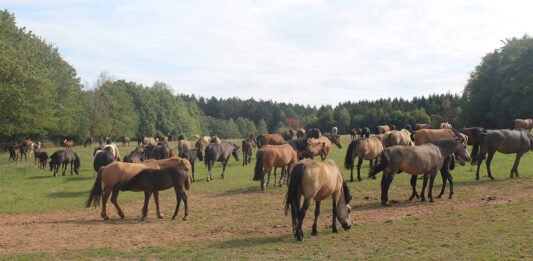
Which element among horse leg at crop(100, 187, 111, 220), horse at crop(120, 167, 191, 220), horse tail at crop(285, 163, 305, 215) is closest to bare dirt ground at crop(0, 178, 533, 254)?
horse leg at crop(100, 187, 111, 220)

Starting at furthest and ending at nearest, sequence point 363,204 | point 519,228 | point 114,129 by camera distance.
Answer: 1. point 114,129
2. point 363,204
3. point 519,228

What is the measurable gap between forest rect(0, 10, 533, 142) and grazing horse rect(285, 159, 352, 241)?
32.9 m

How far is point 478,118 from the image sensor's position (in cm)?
5709

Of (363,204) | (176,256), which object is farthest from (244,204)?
(176,256)

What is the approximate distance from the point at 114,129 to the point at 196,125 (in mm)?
42615

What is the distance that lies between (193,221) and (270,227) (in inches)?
97.6

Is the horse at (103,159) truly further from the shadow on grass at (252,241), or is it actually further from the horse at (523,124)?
the horse at (523,124)

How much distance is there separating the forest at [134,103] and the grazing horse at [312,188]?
3289 cm

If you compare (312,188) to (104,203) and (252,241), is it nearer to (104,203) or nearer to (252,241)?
(252,241)

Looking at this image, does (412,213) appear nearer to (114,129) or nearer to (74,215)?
(74,215)

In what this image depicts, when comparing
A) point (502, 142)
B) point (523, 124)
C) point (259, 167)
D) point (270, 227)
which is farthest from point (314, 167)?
point (523, 124)

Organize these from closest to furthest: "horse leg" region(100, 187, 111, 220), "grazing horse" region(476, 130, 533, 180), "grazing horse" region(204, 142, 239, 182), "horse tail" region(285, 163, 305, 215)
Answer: "horse tail" region(285, 163, 305, 215) → "horse leg" region(100, 187, 111, 220) → "grazing horse" region(476, 130, 533, 180) → "grazing horse" region(204, 142, 239, 182)

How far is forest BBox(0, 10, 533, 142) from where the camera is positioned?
126 ft

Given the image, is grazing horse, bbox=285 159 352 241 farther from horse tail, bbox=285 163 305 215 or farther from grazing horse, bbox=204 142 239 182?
grazing horse, bbox=204 142 239 182
